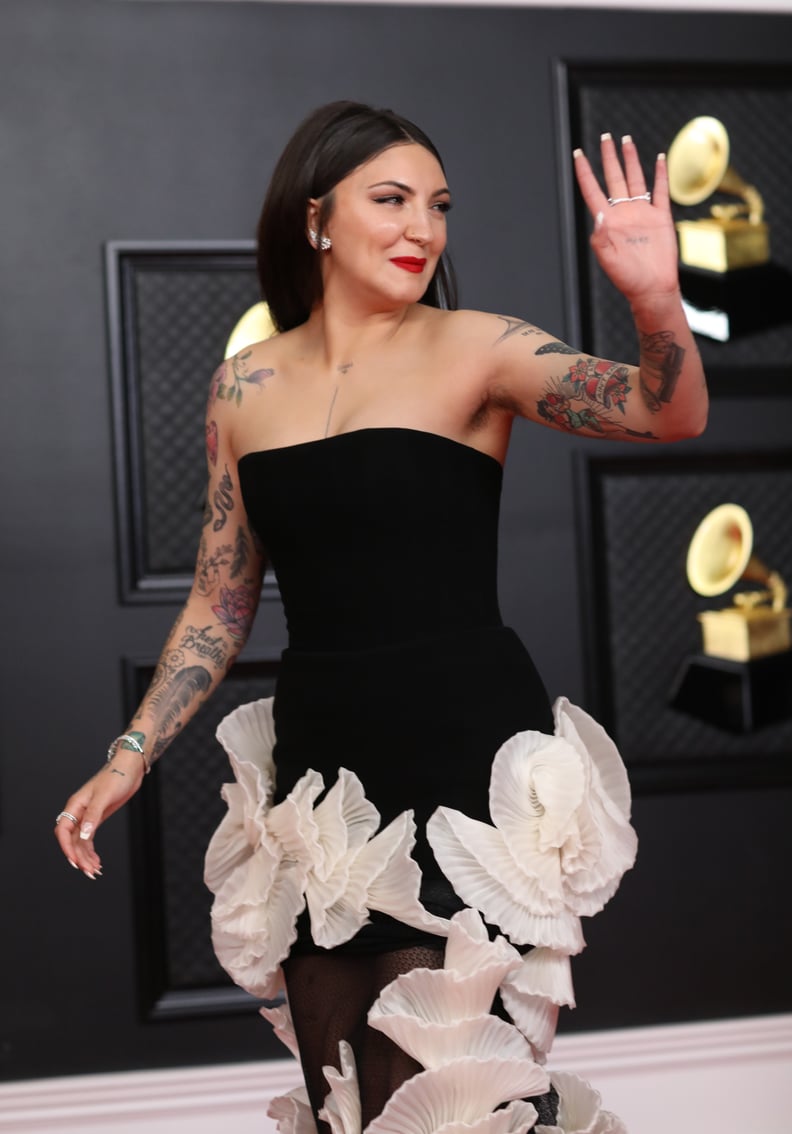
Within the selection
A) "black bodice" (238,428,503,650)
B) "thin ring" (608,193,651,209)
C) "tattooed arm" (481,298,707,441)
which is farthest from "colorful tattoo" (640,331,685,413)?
"black bodice" (238,428,503,650)

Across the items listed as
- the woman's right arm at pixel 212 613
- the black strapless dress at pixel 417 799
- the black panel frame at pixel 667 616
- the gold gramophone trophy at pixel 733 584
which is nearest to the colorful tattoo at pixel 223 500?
the woman's right arm at pixel 212 613

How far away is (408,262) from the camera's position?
1.62 meters

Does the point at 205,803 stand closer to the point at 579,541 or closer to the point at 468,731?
the point at 579,541

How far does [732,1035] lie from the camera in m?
3.07

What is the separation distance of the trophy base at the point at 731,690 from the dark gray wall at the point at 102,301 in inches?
10.6

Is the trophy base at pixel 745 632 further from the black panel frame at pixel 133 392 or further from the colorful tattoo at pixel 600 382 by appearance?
the colorful tattoo at pixel 600 382

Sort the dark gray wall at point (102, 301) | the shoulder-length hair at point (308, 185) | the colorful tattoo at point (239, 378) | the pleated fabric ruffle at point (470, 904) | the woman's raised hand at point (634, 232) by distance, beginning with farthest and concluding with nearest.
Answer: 1. the dark gray wall at point (102, 301)
2. the colorful tattoo at point (239, 378)
3. the shoulder-length hair at point (308, 185)
4. the pleated fabric ruffle at point (470, 904)
5. the woman's raised hand at point (634, 232)

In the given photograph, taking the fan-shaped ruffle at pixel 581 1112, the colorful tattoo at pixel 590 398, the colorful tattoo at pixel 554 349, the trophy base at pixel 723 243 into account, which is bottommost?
the fan-shaped ruffle at pixel 581 1112

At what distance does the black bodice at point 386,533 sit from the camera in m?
1.56

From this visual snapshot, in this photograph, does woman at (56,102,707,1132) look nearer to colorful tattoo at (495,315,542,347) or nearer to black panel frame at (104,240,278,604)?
colorful tattoo at (495,315,542,347)

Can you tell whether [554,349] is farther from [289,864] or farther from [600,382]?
[289,864]

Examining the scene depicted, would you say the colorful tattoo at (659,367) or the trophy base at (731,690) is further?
the trophy base at (731,690)

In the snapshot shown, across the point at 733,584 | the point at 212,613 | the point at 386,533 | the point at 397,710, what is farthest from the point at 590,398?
the point at 733,584

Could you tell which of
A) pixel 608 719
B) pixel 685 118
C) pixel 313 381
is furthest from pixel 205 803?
pixel 685 118
